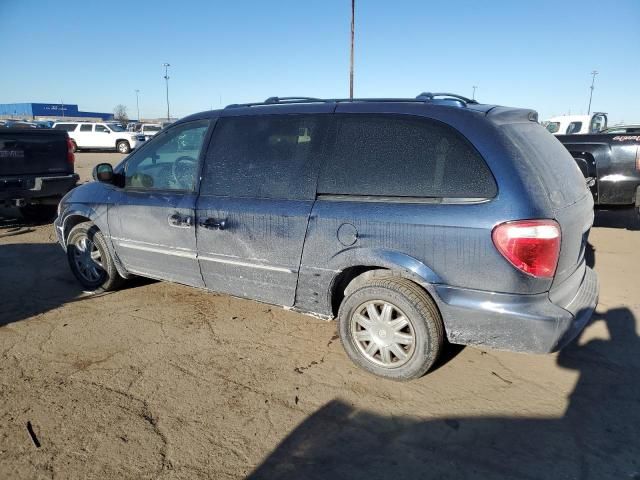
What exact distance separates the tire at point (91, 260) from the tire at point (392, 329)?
8.88 feet

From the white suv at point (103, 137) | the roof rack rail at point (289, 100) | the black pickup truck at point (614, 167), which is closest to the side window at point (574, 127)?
the black pickup truck at point (614, 167)

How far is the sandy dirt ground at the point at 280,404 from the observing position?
7.83 feet

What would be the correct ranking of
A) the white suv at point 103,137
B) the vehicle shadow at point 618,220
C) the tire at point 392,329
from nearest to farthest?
the tire at point 392,329 → the vehicle shadow at point 618,220 → the white suv at point 103,137

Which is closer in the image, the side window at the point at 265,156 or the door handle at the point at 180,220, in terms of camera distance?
the side window at the point at 265,156

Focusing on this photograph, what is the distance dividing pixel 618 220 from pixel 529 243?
7411mm

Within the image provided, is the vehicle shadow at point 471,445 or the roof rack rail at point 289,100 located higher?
the roof rack rail at point 289,100

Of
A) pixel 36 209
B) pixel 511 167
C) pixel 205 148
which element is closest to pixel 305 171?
pixel 205 148

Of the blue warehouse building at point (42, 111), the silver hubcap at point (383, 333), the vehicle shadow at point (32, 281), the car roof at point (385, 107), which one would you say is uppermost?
the blue warehouse building at point (42, 111)

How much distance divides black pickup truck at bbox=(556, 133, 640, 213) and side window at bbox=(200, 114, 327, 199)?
16.4ft

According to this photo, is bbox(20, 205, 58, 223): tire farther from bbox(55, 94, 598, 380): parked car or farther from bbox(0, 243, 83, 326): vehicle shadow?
bbox(55, 94, 598, 380): parked car

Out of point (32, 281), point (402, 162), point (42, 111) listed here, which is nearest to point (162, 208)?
point (402, 162)

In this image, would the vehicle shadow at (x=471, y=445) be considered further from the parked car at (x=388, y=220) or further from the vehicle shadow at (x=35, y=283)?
the vehicle shadow at (x=35, y=283)

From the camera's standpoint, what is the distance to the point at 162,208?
400 cm

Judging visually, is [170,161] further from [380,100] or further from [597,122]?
[597,122]
